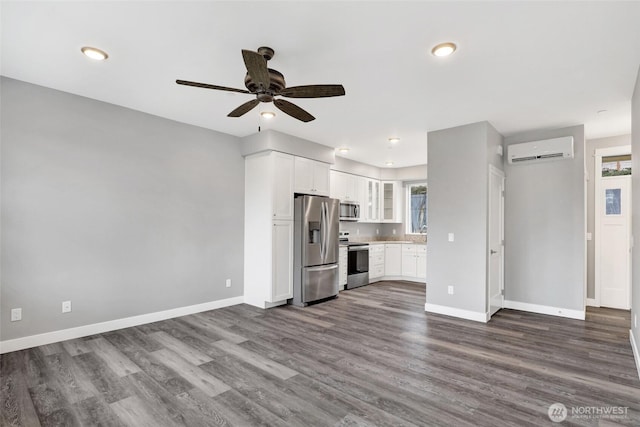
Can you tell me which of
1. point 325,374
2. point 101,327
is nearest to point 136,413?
point 325,374

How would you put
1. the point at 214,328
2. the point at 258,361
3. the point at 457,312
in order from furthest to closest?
the point at 457,312 < the point at 214,328 < the point at 258,361

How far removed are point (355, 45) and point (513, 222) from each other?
13.0ft

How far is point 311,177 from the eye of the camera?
18.2 feet

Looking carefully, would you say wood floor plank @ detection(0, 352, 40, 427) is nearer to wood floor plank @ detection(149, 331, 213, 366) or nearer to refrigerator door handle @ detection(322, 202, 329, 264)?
wood floor plank @ detection(149, 331, 213, 366)

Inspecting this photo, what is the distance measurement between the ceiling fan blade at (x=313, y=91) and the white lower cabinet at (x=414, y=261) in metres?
5.41

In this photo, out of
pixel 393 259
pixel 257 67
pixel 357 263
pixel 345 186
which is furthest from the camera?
pixel 393 259

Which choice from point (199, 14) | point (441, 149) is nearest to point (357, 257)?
point (441, 149)

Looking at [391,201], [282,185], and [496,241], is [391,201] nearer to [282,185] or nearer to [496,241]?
[496,241]

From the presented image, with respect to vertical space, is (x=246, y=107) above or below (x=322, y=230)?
above

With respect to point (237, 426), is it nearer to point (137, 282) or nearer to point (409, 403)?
point (409, 403)

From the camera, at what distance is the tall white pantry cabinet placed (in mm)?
4926

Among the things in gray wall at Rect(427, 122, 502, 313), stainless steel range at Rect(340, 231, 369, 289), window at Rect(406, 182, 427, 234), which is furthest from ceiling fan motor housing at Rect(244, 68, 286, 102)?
window at Rect(406, 182, 427, 234)

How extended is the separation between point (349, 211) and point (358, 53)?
14.8 feet

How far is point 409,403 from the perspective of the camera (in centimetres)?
235
